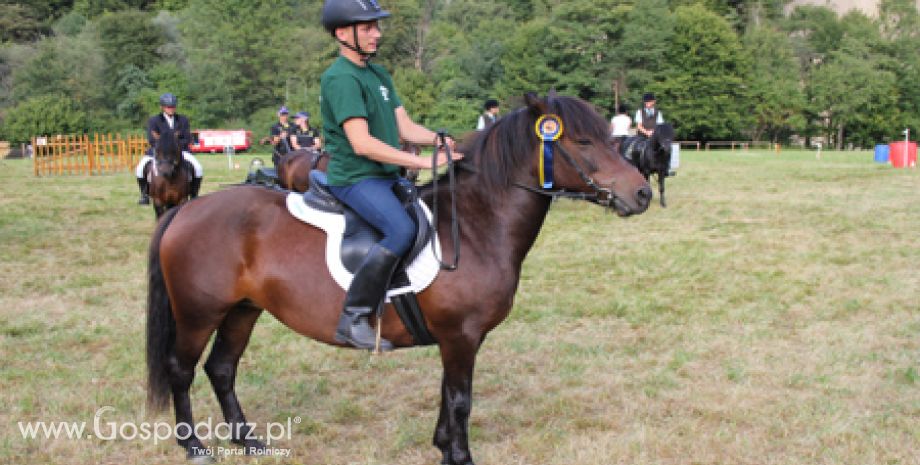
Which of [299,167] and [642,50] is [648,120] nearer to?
[299,167]

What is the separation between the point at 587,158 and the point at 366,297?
4.79 ft

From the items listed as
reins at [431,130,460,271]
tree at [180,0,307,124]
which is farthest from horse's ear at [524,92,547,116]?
tree at [180,0,307,124]

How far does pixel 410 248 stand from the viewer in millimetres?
4105

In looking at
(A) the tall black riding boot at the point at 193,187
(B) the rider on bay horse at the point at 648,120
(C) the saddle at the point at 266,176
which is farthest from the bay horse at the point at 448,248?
(B) the rider on bay horse at the point at 648,120

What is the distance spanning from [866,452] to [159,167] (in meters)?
11.4

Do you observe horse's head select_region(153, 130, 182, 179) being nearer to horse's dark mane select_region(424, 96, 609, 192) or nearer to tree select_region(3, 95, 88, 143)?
horse's dark mane select_region(424, 96, 609, 192)

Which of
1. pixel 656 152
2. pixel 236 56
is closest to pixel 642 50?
pixel 236 56

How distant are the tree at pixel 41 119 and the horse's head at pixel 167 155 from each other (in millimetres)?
56958

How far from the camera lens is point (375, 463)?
4594 millimetres

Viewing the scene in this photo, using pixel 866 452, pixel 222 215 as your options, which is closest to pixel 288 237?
pixel 222 215

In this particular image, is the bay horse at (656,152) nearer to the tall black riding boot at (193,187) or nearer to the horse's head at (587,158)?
the tall black riding boot at (193,187)

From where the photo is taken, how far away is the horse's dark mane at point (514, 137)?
13.5ft

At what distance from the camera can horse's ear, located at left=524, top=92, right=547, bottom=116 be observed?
406 centimetres

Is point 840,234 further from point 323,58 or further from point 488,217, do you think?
point 323,58
